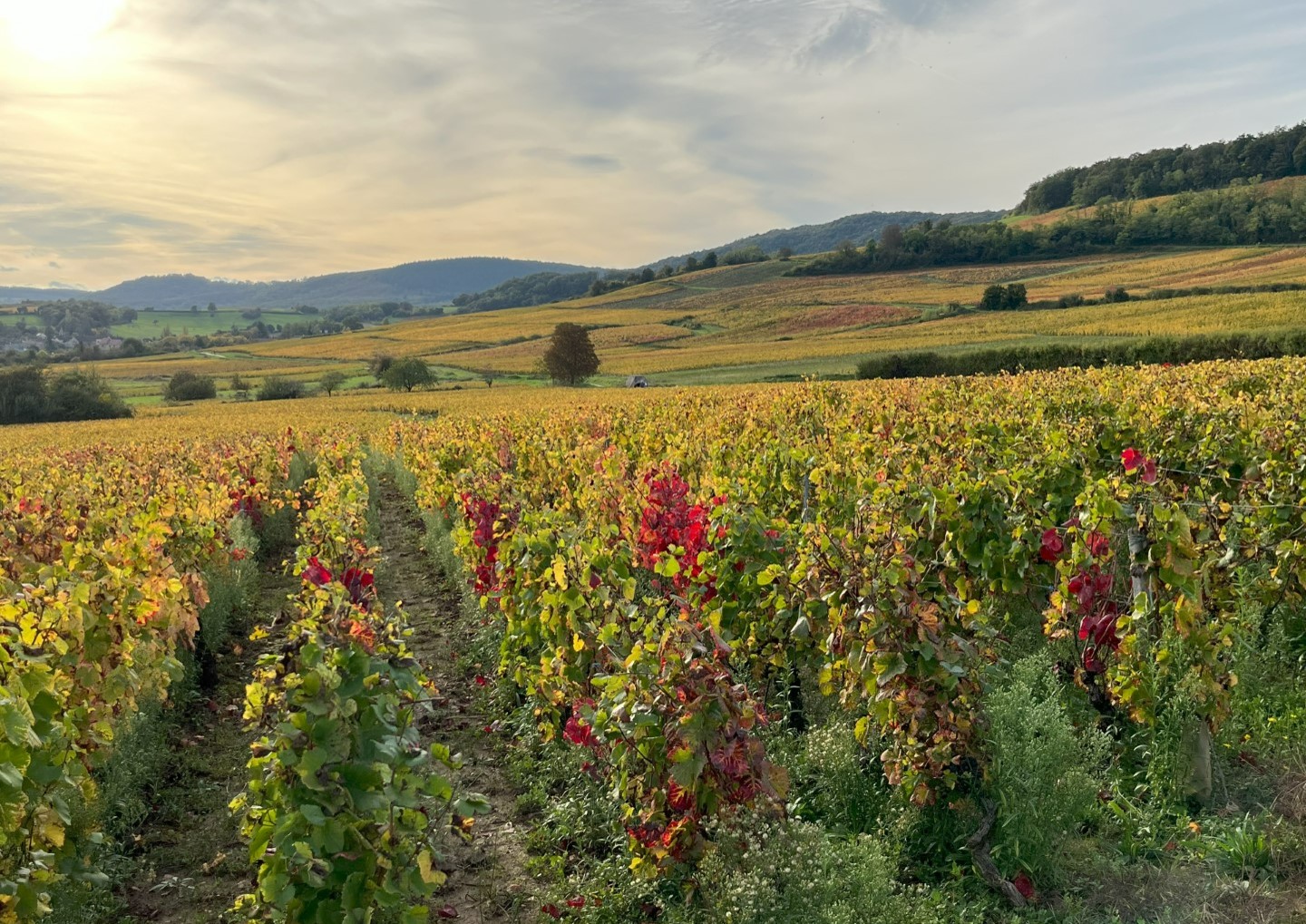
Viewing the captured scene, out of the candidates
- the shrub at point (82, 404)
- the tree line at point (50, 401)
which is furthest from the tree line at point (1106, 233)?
the tree line at point (50, 401)

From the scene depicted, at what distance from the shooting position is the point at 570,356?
203 feet

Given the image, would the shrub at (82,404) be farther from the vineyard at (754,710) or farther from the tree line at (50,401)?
the vineyard at (754,710)

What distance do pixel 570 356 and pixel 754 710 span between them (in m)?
59.1

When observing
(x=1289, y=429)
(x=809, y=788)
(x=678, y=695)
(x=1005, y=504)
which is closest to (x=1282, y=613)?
(x=1289, y=429)

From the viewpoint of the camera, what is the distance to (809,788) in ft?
15.9

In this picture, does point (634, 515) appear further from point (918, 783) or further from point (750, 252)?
point (750, 252)

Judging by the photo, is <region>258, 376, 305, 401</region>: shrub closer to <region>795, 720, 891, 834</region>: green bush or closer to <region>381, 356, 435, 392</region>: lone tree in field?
<region>381, 356, 435, 392</region>: lone tree in field

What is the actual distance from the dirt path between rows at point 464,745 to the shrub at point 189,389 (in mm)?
57422

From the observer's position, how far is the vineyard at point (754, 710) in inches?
143

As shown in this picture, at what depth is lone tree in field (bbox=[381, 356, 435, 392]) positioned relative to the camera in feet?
198

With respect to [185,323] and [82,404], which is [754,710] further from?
[185,323]

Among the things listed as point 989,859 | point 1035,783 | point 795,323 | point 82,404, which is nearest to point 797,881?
point 989,859

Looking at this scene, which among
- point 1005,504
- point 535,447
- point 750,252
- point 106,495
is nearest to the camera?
point 1005,504

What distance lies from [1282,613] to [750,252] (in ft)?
472
